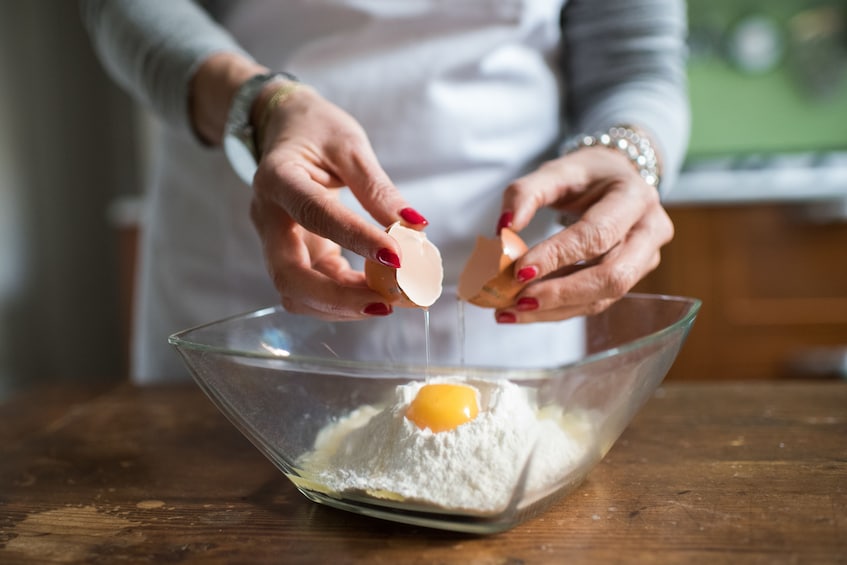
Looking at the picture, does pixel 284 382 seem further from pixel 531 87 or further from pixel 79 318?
pixel 79 318

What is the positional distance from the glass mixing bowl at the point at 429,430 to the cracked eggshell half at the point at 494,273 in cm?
12

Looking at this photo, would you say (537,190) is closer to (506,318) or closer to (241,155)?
(506,318)

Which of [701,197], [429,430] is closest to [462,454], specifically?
[429,430]

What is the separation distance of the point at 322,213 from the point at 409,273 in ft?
0.28

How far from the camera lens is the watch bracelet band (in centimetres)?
77

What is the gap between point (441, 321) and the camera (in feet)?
2.54

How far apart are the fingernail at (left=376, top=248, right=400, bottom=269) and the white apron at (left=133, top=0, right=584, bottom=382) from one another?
29 cm

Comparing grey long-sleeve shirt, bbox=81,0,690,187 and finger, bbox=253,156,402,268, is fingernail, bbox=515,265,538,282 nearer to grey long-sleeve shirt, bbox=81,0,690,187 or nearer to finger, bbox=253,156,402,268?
finger, bbox=253,156,402,268

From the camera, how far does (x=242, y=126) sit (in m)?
0.72

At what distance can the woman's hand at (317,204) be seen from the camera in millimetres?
569

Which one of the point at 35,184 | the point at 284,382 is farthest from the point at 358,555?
the point at 35,184

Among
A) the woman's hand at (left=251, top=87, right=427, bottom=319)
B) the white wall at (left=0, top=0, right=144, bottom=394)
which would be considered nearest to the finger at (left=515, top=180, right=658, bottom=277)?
the woman's hand at (left=251, top=87, right=427, bottom=319)

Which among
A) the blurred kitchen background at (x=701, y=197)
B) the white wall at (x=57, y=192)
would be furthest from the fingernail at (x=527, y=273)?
the white wall at (x=57, y=192)

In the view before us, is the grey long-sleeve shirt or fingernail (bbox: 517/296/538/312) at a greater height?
the grey long-sleeve shirt
